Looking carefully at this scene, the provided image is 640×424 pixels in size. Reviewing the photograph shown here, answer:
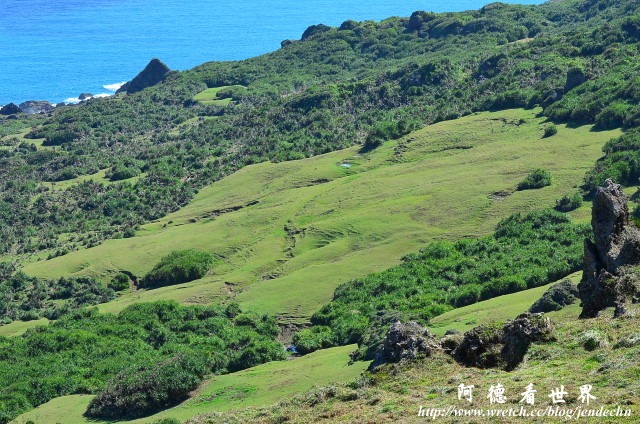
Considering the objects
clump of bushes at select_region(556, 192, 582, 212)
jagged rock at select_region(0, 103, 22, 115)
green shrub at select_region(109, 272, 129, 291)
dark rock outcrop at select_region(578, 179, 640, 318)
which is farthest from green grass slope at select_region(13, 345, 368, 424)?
jagged rock at select_region(0, 103, 22, 115)

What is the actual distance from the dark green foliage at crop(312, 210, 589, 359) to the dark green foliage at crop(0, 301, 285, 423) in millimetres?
4154

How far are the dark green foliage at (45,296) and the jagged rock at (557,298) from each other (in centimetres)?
3267

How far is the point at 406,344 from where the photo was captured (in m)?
25.4

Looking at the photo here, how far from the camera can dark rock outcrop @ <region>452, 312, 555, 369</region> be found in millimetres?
23125

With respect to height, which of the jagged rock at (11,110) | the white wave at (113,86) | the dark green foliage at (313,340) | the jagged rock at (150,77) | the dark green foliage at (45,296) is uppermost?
the white wave at (113,86)

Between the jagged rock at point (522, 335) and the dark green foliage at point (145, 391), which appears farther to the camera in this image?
the dark green foliage at point (145, 391)

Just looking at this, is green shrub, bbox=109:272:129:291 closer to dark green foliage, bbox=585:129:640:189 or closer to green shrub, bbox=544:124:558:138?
dark green foliage, bbox=585:129:640:189

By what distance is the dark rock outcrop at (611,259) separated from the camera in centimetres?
2486

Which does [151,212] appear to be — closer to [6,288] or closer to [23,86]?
[6,288]

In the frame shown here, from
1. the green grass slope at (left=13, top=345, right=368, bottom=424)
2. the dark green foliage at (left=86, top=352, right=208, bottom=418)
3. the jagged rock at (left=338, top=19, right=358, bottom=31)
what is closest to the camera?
the green grass slope at (left=13, top=345, right=368, bottom=424)

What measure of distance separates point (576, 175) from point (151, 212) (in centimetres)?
3512

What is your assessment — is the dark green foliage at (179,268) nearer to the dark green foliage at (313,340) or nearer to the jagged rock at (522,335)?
the dark green foliage at (313,340)

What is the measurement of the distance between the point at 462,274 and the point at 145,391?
1804 centimetres

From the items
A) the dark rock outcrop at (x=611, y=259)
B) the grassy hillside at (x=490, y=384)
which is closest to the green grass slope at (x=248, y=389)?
the grassy hillside at (x=490, y=384)
